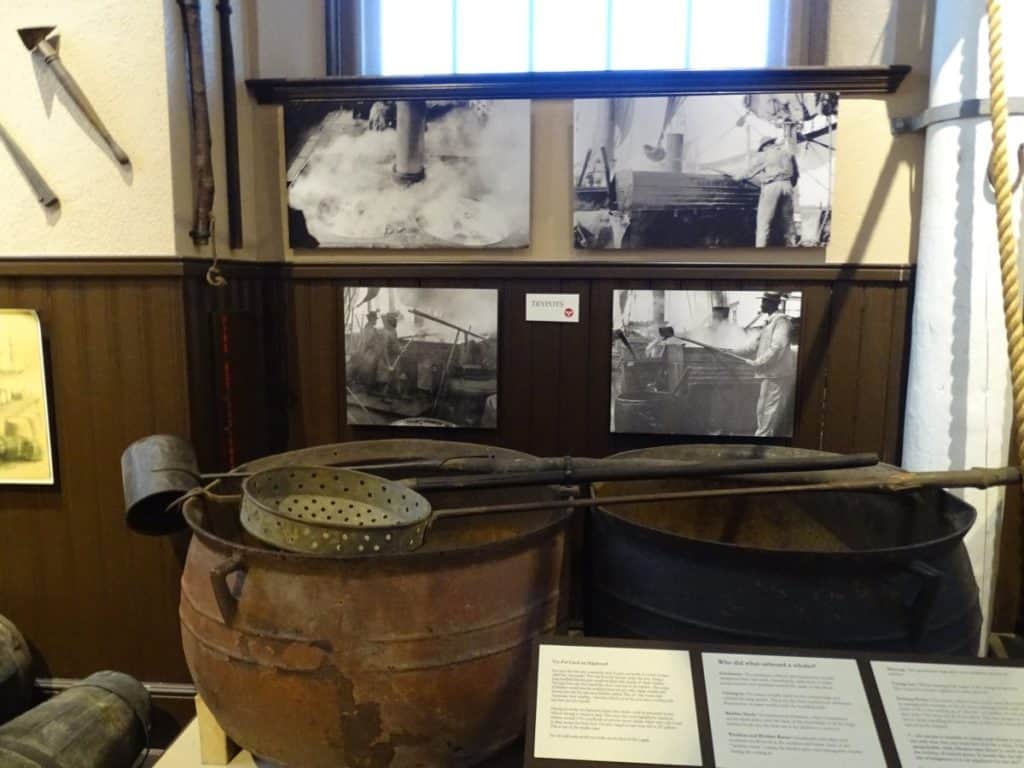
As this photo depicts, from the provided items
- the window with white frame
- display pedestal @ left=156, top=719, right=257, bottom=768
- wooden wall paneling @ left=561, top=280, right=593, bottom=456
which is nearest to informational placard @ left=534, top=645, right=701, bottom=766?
display pedestal @ left=156, top=719, right=257, bottom=768

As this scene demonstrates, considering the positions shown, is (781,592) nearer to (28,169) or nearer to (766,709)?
(766,709)

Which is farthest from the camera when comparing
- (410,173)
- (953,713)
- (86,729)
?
(410,173)

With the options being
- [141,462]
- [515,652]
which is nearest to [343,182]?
[141,462]

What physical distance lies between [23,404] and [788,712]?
6.37ft

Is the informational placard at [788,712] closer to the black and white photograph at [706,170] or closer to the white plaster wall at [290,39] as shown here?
the black and white photograph at [706,170]

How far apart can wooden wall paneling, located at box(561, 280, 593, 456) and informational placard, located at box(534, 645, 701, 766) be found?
1.22m

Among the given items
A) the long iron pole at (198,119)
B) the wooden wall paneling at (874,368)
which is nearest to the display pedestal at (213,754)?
the long iron pole at (198,119)

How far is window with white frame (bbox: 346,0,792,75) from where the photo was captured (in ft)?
7.12

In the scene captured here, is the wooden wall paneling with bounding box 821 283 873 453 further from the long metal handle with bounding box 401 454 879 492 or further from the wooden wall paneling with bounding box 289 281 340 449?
the wooden wall paneling with bounding box 289 281 340 449

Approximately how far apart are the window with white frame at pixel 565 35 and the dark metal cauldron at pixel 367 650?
1.67 m

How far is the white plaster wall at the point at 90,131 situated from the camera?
1751 mm

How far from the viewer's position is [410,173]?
6.95 ft

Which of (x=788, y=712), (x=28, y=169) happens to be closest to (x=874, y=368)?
(x=788, y=712)

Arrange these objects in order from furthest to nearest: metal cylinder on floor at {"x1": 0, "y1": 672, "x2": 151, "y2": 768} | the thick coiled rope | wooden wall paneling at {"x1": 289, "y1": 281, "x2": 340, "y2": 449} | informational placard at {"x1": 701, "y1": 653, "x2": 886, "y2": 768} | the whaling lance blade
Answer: wooden wall paneling at {"x1": 289, "y1": 281, "x2": 340, "y2": 449}, the whaling lance blade, metal cylinder on floor at {"x1": 0, "y1": 672, "x2": 151, "y2": 768}, the thick coiled rope, informational placard at {"x1": 701, "y1": 653, "x2": 886, "y2": 768}
